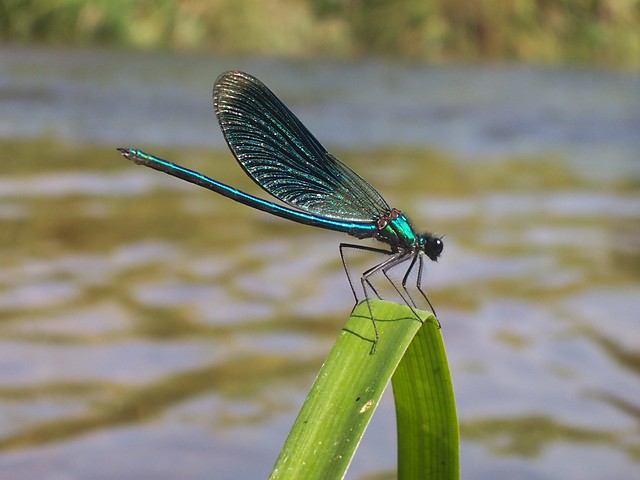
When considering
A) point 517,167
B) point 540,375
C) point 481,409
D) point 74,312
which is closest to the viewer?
point 481,409

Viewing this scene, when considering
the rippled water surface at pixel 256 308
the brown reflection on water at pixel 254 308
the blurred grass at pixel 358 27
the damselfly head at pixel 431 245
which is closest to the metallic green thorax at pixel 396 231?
the damselfly head at pixel 431 245

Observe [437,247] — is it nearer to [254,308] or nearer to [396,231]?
[396,231]

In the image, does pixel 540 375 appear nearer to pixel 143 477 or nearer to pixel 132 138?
pixel 143 477

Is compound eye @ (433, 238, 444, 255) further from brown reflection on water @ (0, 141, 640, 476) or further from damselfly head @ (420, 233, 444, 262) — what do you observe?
brown reflection on water @ (0, 141, 640, 476)

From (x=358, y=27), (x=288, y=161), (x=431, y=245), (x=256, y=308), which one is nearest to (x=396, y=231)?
(x=431, y=245)

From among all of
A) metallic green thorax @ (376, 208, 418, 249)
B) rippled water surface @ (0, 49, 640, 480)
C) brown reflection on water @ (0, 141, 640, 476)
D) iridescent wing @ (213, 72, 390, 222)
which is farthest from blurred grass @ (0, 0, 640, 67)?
metallic green thorax @ (376, 208, 418, 249)

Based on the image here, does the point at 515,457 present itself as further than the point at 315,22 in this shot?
No

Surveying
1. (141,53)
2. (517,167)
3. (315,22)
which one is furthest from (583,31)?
(517,167)
